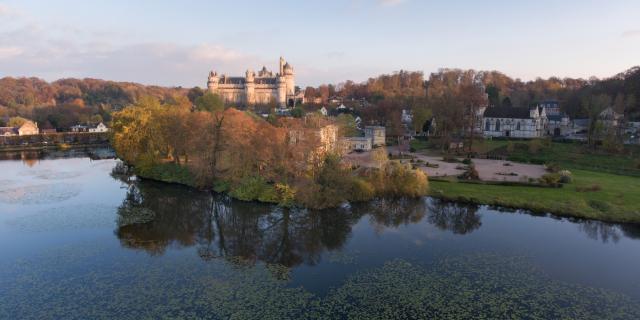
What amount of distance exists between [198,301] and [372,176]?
18.2 metres

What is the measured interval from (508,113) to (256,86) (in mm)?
88609

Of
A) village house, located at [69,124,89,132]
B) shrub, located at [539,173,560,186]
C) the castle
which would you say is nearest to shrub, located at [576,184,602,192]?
shrub, located at [539,173,560,186]

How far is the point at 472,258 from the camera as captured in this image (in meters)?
19.3

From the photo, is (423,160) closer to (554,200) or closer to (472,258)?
(554,200)

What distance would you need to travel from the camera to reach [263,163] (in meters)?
31.0

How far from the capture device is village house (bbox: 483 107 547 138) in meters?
59.1

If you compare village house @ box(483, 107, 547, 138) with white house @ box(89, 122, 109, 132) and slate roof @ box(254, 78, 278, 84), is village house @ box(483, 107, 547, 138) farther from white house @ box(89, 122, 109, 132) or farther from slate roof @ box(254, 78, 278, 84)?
slate roof @ box(254, 78, 278, 84)

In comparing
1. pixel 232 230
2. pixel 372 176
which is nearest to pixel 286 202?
pixel 232 230

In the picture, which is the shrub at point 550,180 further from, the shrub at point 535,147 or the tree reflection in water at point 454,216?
the shrub at point 535,147

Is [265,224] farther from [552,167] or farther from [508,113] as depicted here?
[508,113]

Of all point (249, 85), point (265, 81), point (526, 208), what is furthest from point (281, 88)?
point (526, 208)

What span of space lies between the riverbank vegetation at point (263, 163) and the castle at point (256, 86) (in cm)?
9128

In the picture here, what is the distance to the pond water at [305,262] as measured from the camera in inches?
586

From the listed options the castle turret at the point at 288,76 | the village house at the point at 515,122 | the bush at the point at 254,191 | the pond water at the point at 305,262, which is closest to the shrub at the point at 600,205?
the pond water at the point at 305,262
